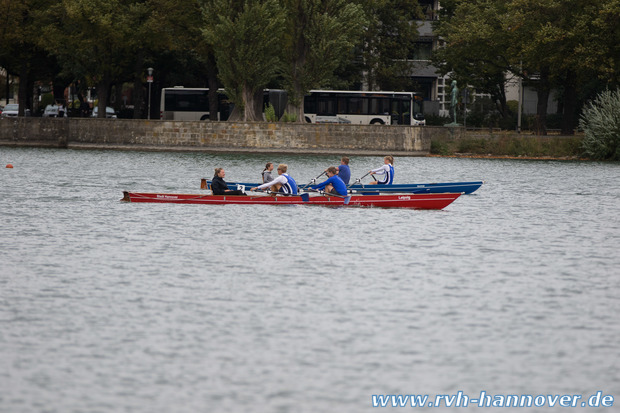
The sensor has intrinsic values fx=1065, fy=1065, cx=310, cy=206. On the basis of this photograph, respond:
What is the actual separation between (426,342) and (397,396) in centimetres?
255

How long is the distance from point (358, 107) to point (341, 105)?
1.17 meters

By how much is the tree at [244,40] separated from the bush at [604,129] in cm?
1829

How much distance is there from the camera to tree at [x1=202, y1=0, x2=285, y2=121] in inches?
2395

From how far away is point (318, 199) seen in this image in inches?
1211

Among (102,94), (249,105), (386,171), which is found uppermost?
(102,94)

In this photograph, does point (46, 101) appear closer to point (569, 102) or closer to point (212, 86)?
point (212, 86)


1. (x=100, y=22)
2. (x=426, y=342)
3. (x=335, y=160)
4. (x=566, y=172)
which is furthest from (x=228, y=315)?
(x=100, y=22)

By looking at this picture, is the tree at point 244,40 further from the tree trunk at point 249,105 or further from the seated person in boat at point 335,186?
the seated person in boat at point 335,186

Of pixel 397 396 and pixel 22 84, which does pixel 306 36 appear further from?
pixel 397 396

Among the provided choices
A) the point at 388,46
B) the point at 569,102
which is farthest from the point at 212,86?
the point at 569,102

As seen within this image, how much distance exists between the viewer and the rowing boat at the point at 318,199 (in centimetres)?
3050

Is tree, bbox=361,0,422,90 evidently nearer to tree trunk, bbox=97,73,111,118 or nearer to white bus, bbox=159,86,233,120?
white bus, bbox=159,86,233,120

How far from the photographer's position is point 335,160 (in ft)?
197

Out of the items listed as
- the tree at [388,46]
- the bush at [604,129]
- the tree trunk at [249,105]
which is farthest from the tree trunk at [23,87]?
the bush at [604,129]
